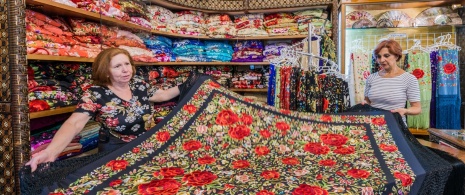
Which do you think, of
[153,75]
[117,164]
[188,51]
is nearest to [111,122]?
[117,164]

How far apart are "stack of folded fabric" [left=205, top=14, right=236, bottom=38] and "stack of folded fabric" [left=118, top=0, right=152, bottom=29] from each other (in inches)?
42.1

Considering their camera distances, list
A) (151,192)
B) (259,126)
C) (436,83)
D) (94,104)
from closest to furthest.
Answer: (151,192), (259,126), (94,104), (436,83)

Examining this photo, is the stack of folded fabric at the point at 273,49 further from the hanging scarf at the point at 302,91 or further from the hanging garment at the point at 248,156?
the hanging garment at the point at 248,156

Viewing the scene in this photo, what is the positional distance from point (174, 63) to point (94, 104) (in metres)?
2.15

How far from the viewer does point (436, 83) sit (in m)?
3.61

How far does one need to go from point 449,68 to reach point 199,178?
3311 mm

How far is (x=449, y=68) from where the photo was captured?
3547mm

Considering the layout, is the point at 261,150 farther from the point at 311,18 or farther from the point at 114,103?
the point at 311,18

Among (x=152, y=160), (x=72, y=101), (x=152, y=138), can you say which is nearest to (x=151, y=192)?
(x=152, y=160)

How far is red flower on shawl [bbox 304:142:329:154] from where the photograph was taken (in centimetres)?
158

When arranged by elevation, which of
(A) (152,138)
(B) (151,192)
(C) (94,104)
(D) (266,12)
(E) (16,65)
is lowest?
(B) (151,192)

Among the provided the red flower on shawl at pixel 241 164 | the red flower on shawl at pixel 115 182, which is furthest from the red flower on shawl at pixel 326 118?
the red flower on shawl at pixel 115 182

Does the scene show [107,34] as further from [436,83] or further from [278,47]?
[436,83]

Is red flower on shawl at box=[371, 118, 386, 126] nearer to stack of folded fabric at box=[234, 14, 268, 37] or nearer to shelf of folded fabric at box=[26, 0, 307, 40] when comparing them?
shelf of folded fabric at box=[26, 0, 307, 40]
